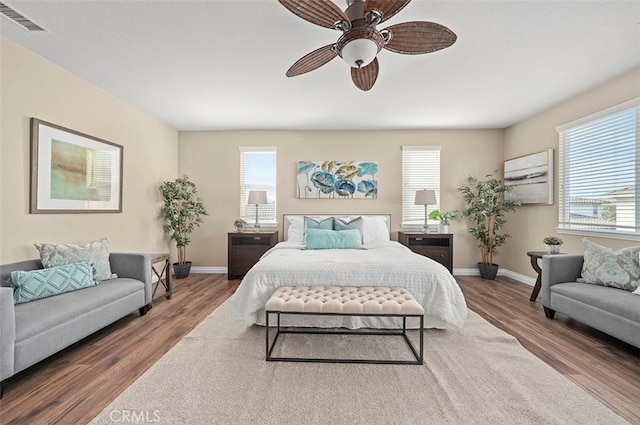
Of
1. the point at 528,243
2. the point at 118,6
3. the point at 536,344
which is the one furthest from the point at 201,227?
the point at 528,243

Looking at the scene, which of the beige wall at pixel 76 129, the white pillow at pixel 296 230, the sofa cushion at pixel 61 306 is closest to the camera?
the sofa cushion at pixel 61 306

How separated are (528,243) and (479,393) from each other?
3.64 metres

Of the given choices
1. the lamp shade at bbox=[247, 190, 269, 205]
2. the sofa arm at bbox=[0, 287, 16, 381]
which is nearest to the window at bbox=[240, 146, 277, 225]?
the lamp shade at bbox=[247, 190, 269, 205]

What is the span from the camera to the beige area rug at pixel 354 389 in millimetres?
1553

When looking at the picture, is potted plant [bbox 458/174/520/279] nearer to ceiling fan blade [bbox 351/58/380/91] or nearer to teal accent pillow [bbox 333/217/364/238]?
teal accent pillow [bbox 333/217/364/238]

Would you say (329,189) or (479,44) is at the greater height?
(479,44)

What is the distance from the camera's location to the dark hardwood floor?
1.65m

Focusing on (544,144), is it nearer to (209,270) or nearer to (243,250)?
(243,250)

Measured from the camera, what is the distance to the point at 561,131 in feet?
12.5

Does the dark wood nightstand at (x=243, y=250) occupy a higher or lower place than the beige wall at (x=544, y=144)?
lower

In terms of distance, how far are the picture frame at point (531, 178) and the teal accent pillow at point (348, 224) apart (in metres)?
2.63

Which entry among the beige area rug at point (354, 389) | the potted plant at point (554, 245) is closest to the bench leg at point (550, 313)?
the potted plant at point (554, 245)

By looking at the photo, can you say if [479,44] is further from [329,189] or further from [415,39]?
[329,189]

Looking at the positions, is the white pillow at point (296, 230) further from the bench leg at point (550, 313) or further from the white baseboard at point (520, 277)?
the white baseboard at point (520, 277)
